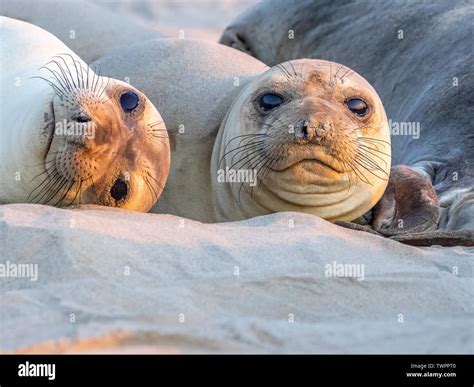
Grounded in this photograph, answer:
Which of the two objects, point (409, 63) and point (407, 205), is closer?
point (407, 205)

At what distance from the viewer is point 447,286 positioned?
11.2ft

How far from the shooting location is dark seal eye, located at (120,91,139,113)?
443cm

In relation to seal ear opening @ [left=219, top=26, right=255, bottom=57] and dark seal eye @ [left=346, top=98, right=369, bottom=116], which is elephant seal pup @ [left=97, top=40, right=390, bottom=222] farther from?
seal ear opening @ [left=219, top=26, right=255, bottom=57]

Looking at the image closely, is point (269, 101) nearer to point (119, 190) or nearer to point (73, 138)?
point (119, 190)

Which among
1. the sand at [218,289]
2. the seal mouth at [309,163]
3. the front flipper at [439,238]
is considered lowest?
the sand at [218,289]

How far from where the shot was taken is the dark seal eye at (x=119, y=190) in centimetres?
432

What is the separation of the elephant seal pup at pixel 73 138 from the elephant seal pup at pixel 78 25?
2088mm

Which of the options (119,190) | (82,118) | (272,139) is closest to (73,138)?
(82,118)

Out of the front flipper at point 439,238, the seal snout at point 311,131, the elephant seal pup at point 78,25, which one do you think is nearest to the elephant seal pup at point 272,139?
the seal snout at point 311,131

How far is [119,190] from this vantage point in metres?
4.34

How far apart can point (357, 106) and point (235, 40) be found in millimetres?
3770

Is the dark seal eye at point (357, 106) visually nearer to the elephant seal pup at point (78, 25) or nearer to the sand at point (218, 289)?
the sand at point (218, 289)

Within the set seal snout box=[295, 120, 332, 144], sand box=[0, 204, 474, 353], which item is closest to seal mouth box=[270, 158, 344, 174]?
seal snout box=[295, 120, 332, 144]
